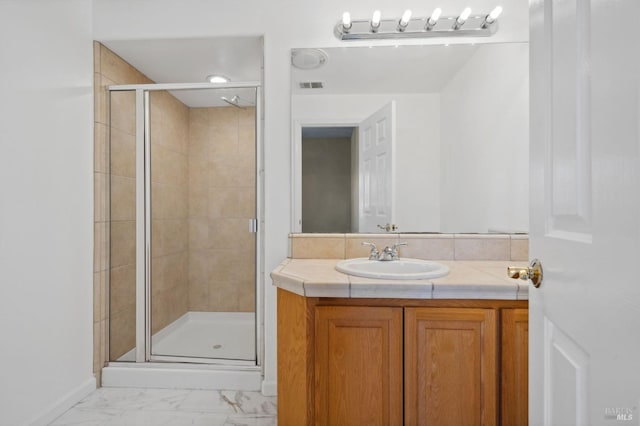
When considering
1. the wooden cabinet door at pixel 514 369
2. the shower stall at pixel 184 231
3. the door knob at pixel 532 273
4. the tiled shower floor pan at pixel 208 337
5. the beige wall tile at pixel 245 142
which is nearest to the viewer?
the door knob at pixel 532 273

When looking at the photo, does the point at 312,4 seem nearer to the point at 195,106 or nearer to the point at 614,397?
the point at 195,106

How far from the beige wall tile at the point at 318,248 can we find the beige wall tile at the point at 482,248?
640mm

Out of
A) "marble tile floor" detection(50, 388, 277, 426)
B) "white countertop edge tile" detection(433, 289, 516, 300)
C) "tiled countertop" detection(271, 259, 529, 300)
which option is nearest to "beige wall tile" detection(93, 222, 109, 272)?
"marble tile floor" detection(50, 388, 277, 426)

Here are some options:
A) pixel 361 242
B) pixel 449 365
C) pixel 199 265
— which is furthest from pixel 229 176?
pixel 449 365

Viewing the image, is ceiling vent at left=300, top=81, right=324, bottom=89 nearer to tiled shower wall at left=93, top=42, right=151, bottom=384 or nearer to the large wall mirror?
the large wall mirror

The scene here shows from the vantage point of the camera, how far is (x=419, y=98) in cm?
183

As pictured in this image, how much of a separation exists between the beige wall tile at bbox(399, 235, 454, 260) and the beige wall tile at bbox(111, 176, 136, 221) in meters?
1.70

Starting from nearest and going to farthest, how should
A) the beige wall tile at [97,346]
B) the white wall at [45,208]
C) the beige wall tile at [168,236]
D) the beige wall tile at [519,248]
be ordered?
the white wall at [45,208]
the beige wall tile at [519,248]
the beige wall tile at [97,346]
the beige wall tile at [168,236]

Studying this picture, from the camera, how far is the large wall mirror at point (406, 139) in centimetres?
179

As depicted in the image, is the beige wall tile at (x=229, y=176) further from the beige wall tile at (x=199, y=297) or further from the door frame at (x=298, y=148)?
the door frame at (x=298, y=148)

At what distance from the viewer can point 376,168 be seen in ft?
6.05

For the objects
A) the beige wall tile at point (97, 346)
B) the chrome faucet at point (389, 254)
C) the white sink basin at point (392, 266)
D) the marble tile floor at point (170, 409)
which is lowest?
the marble tile floor at point (170, 409)

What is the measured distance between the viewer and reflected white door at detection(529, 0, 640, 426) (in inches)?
18.0

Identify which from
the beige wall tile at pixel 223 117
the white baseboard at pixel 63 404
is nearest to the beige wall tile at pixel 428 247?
the beige wall tile at pixel 223 117
